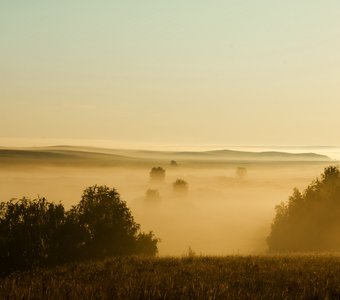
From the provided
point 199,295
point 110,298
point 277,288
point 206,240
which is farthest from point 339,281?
point 206,240

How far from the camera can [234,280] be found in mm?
13648

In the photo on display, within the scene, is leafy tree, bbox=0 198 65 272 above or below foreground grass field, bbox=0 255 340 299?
below

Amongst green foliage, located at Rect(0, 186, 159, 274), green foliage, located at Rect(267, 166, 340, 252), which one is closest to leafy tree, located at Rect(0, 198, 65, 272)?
green foliage, located at Rect(0, 186, 159, 274)

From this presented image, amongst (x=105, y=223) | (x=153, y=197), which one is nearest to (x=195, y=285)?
(x=105, y=223)

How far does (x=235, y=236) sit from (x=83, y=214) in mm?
87106

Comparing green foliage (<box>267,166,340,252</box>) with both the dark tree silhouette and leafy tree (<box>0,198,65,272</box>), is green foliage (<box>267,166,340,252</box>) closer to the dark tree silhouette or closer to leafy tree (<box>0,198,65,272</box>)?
leafy tree (<box>0,198,65,272</box>)

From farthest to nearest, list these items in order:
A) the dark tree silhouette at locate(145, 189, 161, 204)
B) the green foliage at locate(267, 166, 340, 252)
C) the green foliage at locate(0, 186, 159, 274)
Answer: the dark tree silhouette at locate(145, 189, 161, 204) → the green foliage at locate(267, 166, 340, 252) → the green foliage at locate(0, 186, 159, 274)

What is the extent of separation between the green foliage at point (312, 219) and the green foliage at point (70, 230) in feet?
87.2

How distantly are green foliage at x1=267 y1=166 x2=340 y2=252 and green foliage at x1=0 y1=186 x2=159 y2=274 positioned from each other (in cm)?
2657

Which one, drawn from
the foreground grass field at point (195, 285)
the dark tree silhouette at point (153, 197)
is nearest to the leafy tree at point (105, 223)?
the foreground grass field at point (195, 285)

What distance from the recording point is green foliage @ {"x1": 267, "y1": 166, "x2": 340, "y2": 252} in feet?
238

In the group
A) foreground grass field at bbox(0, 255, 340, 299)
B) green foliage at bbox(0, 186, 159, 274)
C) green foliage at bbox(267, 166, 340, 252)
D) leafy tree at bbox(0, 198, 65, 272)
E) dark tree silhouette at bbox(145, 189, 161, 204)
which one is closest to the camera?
foreground grass field at bbox(0, 255, 340, 299)

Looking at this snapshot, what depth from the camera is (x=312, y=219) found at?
74.9m

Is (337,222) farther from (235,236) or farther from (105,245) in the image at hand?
(235,236)
